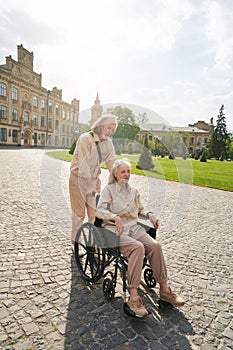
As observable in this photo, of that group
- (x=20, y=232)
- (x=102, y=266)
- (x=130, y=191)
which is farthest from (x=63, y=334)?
(x=20, y=232)

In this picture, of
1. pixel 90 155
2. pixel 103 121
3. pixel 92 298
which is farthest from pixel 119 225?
pixel 103 121

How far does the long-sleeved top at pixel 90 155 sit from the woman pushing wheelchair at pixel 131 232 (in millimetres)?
490

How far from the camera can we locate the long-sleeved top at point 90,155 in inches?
121

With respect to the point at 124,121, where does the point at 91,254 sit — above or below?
below

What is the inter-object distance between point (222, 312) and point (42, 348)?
1.82 meters

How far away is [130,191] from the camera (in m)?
2.77

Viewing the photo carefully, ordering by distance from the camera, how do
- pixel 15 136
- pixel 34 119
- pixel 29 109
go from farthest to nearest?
pixel 34 119, pixel 29 109, pixel 15 136

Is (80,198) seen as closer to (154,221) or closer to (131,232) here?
(131,232)

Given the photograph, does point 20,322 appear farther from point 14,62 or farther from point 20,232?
point 14,62

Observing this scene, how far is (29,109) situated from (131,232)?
4875 cm

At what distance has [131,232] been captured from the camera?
2.66m

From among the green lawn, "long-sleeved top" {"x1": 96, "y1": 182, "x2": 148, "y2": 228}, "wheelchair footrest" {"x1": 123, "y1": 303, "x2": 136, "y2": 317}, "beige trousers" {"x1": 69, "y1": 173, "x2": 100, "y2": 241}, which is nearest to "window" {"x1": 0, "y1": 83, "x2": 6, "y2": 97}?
the green lawn

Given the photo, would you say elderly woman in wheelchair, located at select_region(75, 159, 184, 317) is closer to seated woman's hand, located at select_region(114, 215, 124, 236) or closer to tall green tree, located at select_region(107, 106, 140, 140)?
seated woman's hand, located at select_region(114, 215, 124, 236)

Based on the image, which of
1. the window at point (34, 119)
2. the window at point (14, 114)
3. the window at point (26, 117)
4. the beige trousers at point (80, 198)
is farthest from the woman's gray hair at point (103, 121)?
the window at point (34, 119)
